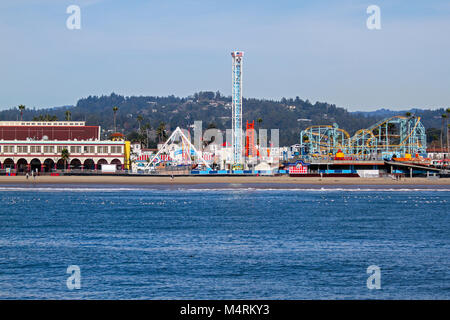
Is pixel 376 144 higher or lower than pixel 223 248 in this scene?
higher

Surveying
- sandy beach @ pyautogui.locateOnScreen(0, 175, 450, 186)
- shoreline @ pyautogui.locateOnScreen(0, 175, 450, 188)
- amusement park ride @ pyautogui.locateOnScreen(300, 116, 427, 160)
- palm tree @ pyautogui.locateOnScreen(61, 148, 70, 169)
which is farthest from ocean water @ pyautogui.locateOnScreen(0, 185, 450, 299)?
amusement park ride @ pyautogui.locateOnScreen(300, 116, 427, 160)

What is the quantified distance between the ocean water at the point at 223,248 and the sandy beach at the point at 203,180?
31.6 m

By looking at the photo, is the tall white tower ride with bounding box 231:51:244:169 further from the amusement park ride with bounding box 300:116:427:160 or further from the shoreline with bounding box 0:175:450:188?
the shoreline with bounding box 0:175:450:188

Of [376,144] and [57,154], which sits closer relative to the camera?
[57,154]

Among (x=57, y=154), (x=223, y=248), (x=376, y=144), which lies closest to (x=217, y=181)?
(x=57, y=154)

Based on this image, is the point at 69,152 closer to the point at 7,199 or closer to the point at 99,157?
the point at 99,157

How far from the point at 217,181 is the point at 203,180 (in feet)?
7.79

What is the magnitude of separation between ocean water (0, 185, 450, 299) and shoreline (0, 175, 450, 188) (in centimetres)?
3081

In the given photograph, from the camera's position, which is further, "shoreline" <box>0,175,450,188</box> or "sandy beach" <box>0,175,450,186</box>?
"sandy beach" <box>0,175,450,186</box>

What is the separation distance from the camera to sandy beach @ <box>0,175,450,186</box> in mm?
102812

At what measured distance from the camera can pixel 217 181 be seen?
106000 mm

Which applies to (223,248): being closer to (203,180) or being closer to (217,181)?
(217,181)

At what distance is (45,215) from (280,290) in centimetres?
3542
